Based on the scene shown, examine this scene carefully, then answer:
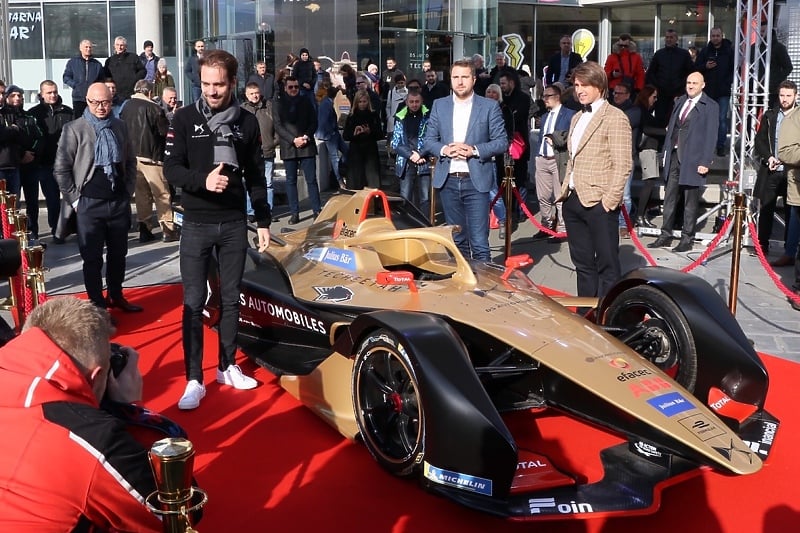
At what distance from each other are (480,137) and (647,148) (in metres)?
5.04

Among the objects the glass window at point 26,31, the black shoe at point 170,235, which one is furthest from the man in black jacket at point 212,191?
the glass window at point 26,31

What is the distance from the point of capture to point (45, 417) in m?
2.30

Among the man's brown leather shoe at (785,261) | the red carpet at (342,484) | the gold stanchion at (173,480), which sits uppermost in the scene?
the gold stanchion at (173,480)

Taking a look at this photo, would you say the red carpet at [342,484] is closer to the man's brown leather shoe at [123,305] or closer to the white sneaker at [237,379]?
the white sneaker at [237,379]

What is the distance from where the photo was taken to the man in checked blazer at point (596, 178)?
6203 mm

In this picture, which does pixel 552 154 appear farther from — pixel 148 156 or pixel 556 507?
pixel 556 507

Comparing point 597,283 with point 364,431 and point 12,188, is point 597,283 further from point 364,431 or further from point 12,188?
point 12,188

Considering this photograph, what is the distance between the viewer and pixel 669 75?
13.3m

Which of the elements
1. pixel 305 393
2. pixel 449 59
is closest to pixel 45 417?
pixel 305 393

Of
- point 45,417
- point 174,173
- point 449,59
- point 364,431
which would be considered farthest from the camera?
point 449,59

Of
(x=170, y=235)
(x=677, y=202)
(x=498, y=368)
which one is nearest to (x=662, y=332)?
(x=498, y=368)

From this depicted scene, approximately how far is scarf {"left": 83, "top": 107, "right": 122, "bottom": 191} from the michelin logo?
409cm

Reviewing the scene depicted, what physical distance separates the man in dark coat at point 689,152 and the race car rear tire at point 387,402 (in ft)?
21.0

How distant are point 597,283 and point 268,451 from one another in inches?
117
